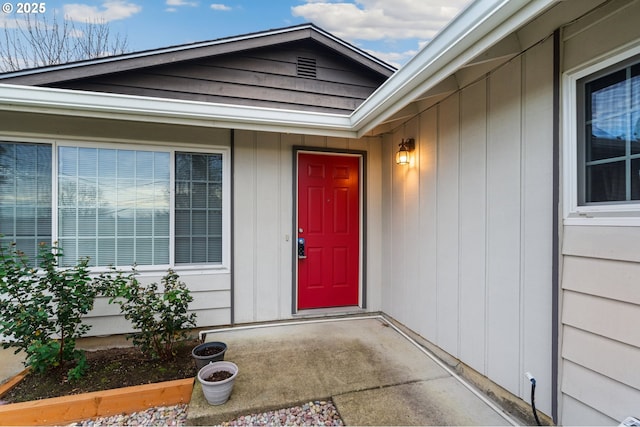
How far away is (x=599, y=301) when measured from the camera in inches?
56.9

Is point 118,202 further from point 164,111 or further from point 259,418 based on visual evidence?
point 259,418

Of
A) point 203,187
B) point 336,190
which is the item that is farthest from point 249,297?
point 336,190

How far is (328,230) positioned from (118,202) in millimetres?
2344

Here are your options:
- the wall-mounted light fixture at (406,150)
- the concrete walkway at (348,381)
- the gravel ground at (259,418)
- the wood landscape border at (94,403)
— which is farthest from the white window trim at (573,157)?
the wood landscape border at (94,403)

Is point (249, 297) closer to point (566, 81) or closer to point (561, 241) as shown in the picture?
point (561, 241)

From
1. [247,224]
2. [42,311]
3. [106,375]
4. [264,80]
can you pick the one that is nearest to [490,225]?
[247,224]

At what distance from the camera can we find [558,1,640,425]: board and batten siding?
1320mm

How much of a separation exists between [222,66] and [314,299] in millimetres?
3081

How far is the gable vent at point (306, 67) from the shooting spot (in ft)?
12.3

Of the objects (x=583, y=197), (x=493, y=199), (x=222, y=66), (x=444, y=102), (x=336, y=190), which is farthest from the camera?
(x=336, y=190)

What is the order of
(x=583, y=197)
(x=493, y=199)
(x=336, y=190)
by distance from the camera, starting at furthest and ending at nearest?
(x=336, y=190)
(x=493, y=199)
(x=583, y=197)

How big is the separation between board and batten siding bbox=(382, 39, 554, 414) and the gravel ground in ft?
3.98

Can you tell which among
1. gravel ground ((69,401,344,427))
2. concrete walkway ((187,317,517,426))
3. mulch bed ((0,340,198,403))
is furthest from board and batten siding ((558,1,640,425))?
mulch bed ((0,340,198,403))

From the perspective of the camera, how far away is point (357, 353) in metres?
2.68
